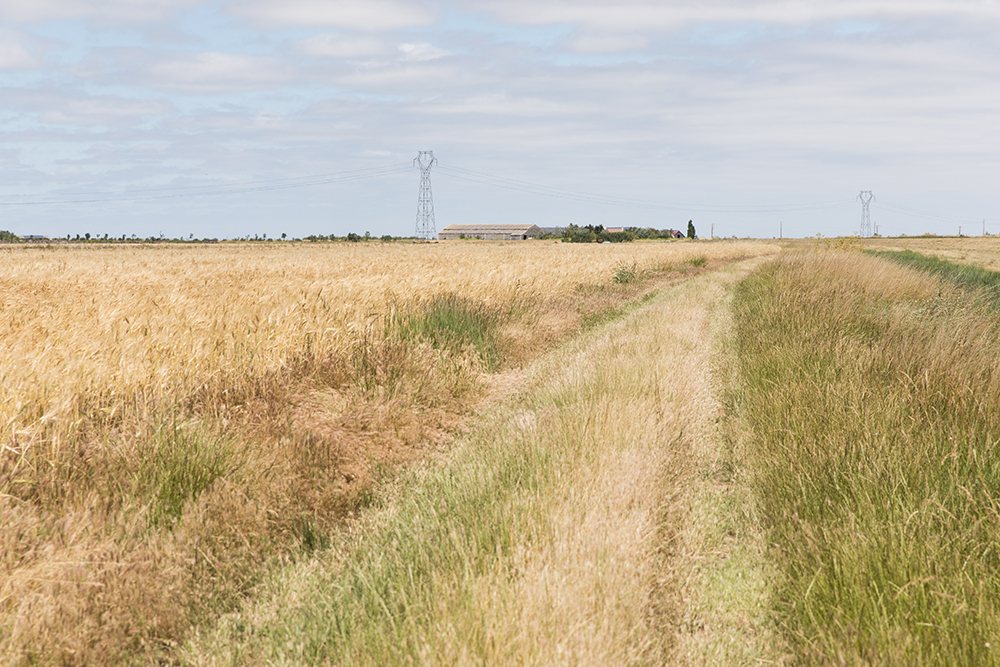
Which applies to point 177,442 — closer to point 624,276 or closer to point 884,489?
point 884,489

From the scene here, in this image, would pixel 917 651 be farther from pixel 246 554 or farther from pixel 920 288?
pixel 920 288

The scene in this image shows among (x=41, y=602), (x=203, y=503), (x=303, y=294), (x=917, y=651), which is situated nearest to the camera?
(x=917, y=651)

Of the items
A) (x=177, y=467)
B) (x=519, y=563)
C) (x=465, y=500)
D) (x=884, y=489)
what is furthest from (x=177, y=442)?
(x=884, y=489)

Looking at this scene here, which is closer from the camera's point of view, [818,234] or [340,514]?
[340,514]

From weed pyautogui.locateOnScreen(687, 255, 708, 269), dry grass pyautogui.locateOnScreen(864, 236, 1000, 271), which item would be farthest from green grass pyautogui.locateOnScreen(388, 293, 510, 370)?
dry grass pyautogui.locateOnScreen(864, 236, 1000, 271)

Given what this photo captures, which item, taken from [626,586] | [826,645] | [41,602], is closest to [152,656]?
[41,602]

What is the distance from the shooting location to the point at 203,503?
14.1ft

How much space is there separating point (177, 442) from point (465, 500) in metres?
2.08

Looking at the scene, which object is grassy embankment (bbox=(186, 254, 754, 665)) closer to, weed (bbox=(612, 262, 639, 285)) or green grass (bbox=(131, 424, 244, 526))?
green grass (bbox=(131, 424, 244, 526))

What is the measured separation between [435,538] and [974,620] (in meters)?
2.69

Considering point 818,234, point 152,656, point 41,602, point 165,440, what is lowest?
point 152,656

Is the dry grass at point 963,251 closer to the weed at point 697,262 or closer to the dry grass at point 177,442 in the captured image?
the weed at point 697,262

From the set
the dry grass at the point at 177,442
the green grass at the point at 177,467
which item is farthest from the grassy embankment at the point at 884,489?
the green grass at the point at 177,467

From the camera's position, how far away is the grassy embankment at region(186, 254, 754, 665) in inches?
111
